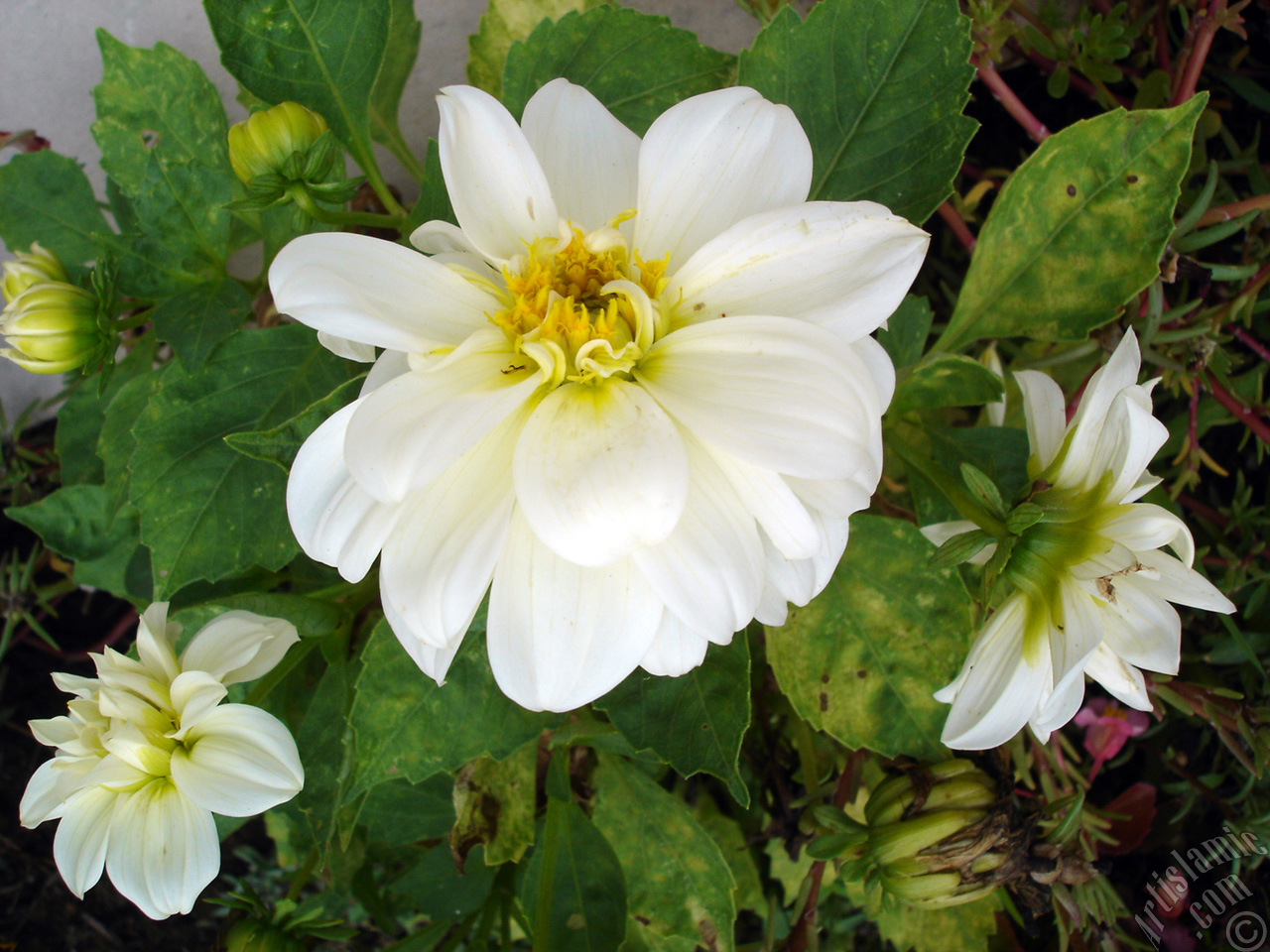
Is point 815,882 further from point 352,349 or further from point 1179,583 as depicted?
point 352,349

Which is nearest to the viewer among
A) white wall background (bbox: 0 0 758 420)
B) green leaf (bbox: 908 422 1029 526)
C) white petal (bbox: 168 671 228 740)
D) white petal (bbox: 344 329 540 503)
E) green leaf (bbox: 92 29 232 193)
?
white petal (bbox: 344 329 540 503)

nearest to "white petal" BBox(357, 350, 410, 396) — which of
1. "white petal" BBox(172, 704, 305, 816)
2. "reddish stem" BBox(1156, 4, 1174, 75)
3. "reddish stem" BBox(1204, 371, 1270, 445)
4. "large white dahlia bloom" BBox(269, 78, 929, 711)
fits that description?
"large white dahlia bloom" BBox(269, 78, 929, 711)

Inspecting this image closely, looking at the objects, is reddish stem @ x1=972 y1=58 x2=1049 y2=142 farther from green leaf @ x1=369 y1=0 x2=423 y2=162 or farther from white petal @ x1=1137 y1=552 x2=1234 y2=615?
green leaf @ x1=369 y1=0 x2=423 y2=162

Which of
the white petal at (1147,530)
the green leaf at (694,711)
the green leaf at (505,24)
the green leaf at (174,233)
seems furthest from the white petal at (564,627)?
the green leaf at (505,24)

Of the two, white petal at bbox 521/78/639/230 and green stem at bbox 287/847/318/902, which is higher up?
white petal at bbox 521/78/639/230

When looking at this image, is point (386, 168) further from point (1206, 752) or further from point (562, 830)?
point (1206, 752)

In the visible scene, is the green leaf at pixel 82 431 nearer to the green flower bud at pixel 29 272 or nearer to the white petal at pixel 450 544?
the green flower bud at pixel 29 272

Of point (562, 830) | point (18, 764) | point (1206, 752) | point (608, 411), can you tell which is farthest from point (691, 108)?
point (18, 764)

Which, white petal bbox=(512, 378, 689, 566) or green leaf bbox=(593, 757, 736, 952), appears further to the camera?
green leaf bbox=(593, 757, 736, 952)
